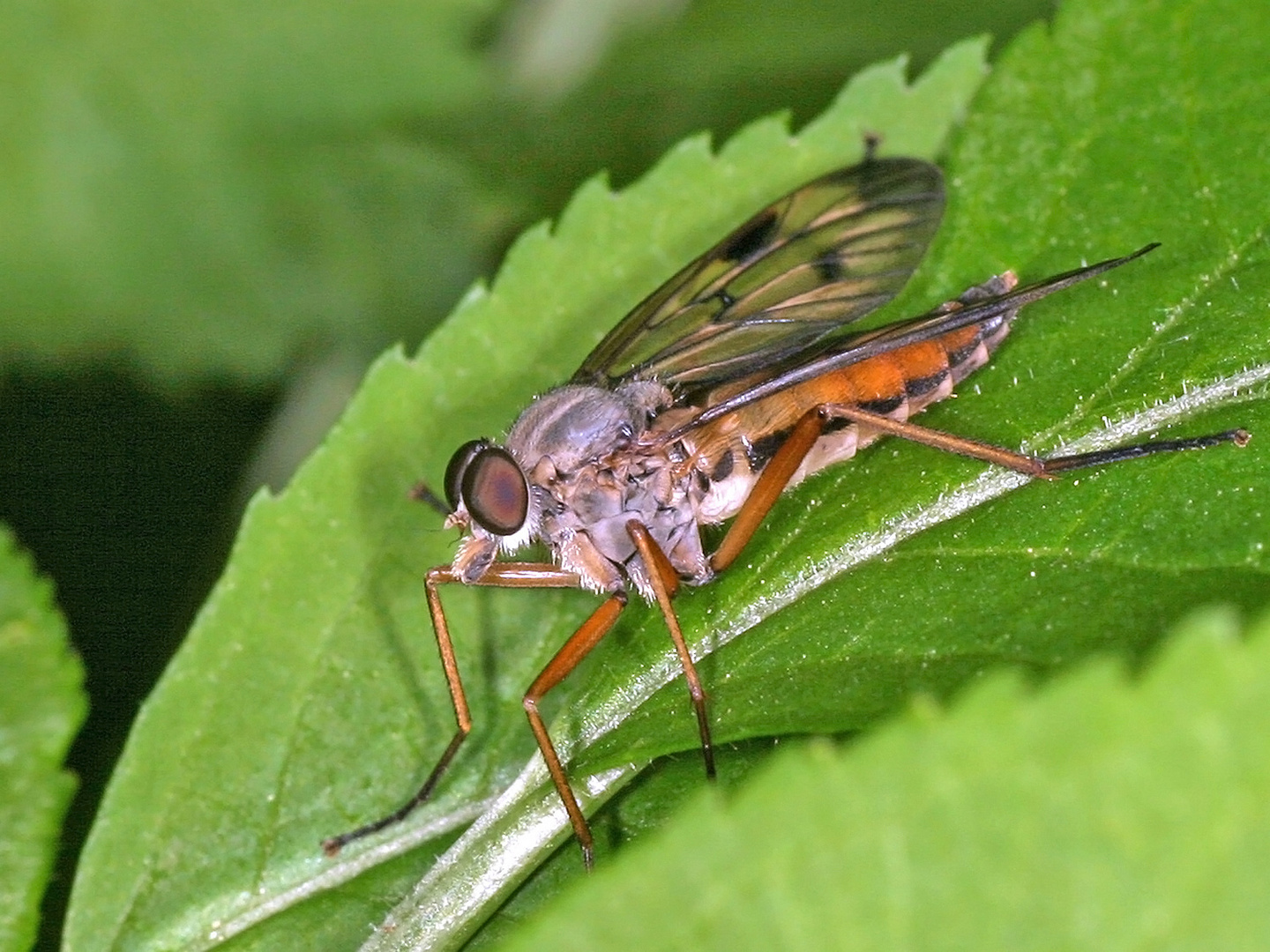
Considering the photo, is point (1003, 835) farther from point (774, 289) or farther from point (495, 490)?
point (774, 289)

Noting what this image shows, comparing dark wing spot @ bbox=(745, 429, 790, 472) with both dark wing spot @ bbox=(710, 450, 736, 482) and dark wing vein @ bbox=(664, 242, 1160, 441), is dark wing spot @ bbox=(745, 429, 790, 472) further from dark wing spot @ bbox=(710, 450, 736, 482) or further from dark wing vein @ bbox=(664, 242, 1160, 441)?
dark wing vein @ bbox=(664, 242, 1160, 441)

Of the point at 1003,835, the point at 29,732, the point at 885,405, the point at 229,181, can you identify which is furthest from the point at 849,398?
the point at 229,181

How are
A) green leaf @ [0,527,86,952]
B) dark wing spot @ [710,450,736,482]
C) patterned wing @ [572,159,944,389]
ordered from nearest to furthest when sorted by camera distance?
green leaf @ [0,527,86,952] < dark wing spot @ [710,450,736,482] < patterned wing @ [572,159,944,389]

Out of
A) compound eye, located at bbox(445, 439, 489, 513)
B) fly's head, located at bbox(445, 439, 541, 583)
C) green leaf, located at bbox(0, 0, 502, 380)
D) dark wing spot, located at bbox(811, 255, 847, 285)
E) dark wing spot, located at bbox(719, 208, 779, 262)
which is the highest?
green leaf, located at bbox(0, 0, 502, 380)

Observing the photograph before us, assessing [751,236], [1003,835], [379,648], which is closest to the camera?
[1003,835]

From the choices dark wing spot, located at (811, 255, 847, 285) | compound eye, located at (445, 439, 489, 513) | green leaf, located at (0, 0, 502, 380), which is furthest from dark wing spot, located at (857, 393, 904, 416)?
green leaf, located at (0, 0, 502, 380)

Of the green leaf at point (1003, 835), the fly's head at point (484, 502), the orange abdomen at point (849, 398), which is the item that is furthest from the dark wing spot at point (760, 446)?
the green leaf at point (1003, 835)

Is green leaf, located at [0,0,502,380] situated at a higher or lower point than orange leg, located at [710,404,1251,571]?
higher

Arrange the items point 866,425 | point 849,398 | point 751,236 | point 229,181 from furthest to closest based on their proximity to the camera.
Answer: point 229,181 → point 751,236 → point 849,398 → point 866,425

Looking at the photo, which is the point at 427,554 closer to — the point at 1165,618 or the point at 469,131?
the point at 1165,618
